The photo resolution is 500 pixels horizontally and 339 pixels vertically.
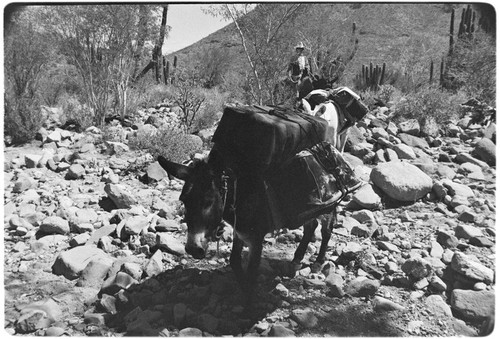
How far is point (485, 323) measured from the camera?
318 centimetres

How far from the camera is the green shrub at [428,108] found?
10.5m

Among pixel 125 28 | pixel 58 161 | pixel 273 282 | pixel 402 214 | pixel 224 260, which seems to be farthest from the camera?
pixel 125 28

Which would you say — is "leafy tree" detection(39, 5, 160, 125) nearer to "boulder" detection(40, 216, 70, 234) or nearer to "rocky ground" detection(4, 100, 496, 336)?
"rocky ground" detection(4, 100, 496, 336)

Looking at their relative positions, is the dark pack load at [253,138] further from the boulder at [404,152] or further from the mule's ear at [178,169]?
the boulder at [404,152]

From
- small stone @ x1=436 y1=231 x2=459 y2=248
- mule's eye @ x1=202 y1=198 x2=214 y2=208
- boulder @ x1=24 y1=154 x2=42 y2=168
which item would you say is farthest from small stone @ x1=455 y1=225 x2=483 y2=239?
boulder @ x1=24 y1=154 x2=42 y2=168

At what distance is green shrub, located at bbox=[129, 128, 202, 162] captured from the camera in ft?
24.6

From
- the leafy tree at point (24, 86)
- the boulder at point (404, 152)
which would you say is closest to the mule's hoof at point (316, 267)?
the boulder at point (404, 152)

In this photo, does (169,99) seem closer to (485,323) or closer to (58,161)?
(58,161)

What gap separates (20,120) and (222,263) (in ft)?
21.8

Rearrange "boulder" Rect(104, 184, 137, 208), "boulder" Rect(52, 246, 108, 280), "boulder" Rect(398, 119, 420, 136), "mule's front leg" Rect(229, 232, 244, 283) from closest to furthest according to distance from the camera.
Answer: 1. "mule's front leg" Rect(229, 232, 244, 283)
2. "boulder" Rect(52, 246, 108, 280)
3. "boulder" Rect(104, 184, 137, 208)
4. "boulder" Rect(398, 119, 420, 136)

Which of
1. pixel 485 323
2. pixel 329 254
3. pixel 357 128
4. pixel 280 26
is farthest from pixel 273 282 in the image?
pixel 280 26

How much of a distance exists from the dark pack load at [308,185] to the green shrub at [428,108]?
735cm

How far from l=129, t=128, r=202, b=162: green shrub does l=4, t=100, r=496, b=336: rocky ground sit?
2.03 ft

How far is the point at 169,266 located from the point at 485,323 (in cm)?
293
